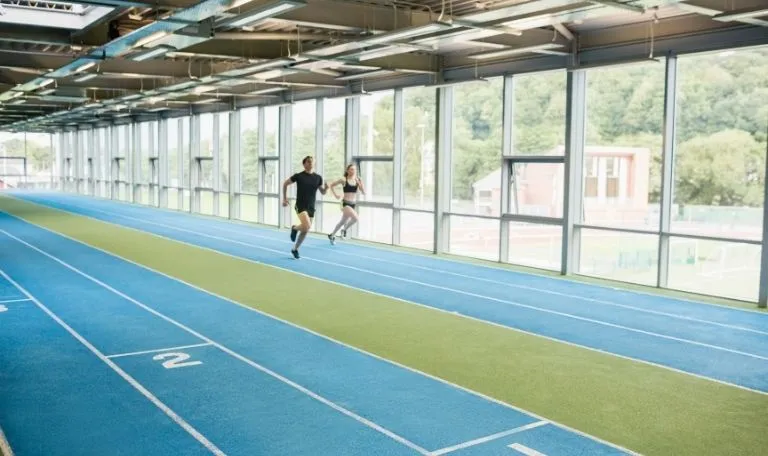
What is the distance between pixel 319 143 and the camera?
71.9 feet

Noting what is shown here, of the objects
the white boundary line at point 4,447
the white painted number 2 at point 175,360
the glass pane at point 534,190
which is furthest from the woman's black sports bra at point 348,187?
the white boundary line at point 4,447

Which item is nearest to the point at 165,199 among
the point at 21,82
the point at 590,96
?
the point at 21,82

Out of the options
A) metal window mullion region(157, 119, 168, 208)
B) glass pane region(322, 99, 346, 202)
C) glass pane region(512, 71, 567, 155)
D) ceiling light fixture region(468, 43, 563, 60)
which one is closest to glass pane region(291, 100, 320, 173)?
glass pane region(322, 99, 346, 202)

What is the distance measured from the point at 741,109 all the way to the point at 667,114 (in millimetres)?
1102

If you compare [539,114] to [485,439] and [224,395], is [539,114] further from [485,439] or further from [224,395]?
[485,439]

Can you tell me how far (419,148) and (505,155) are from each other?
3154mm

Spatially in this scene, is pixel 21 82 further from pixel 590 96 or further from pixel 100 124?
pixel 100 124

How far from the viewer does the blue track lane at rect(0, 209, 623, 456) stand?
5211mm

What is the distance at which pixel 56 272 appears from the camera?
13.0 meters

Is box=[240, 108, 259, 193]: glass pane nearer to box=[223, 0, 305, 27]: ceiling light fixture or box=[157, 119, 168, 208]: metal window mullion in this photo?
box=[157, 119, 168, 208]: metal window mullion

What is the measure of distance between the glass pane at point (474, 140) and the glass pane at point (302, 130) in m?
6.17

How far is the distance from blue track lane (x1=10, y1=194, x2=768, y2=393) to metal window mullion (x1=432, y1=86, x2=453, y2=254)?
119 cm

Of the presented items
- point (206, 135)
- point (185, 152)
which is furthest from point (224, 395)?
point (185, 152)

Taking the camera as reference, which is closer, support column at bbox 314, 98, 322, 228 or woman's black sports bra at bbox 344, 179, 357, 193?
woman's black sports bra at bbox 344, 179, 357, 193
